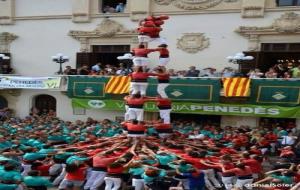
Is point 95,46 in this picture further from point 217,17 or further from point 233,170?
point 233,170

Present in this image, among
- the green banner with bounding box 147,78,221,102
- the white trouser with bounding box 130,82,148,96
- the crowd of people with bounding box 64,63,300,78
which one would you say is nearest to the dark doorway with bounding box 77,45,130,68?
the crowd of people with bounding box 64,63,300,78

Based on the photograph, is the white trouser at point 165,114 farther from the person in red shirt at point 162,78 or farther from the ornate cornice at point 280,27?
the ornate cornice at point 280,27

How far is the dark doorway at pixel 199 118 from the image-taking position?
24.2 metres

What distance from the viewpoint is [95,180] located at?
13508 millimetres

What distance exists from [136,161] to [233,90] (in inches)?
385

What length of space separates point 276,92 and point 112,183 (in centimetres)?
1107

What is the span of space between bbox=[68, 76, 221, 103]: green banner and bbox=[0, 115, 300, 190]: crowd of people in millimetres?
3931

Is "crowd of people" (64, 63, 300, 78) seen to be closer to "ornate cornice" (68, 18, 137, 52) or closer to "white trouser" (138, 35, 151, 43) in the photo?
"ornate cornice" (68, 18, 137, 52)

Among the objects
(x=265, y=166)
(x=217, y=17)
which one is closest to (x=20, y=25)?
(x=217, y=17)

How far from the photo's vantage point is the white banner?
25.9m

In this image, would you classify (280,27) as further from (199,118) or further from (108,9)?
(108,9)

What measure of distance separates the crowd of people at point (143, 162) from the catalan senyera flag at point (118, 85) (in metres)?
5.56

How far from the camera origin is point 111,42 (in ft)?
89.9

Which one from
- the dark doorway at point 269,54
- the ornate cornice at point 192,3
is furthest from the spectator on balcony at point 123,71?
the dark doorway at point 269,54
